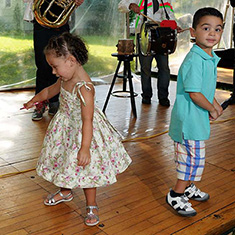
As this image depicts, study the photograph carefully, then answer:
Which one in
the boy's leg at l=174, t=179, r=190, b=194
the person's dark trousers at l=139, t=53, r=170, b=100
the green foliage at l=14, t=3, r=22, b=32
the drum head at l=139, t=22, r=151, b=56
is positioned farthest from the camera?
the green foliage at l=14, t=3, r=22, b=32

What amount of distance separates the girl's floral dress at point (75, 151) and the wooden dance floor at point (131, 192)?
0.78 feet

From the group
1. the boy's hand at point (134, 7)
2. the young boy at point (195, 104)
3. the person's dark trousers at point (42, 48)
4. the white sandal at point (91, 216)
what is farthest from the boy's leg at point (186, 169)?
the boy's hand at point (134, 7)

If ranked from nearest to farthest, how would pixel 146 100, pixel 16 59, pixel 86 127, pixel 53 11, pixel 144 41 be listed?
pixel 86 127, pixel 53 11, pixel 144 41, pixel 146 100, pixel 16 59

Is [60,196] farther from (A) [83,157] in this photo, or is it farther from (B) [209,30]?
(B) [209,30]

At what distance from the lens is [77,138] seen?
230 centimetres

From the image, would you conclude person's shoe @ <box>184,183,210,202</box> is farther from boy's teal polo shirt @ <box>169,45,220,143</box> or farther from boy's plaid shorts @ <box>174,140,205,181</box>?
boy's teal polo shirt @ <box>169,45,220,143</box>

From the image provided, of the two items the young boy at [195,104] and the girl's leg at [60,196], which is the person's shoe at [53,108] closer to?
the girl's leg at [60,196]

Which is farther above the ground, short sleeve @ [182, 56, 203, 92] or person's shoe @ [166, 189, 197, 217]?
short sleeve @ [182, 56, 203, 92]

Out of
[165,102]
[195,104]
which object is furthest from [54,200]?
[165,102]

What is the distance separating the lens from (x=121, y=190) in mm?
2770

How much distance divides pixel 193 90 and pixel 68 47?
2.24 ft

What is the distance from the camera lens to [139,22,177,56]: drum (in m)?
4.34

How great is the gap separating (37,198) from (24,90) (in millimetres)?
3350

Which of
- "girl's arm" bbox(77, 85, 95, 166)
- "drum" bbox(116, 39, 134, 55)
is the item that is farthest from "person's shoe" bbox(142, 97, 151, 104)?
"girl's arm" bbox(77, 85, 95, 166)
